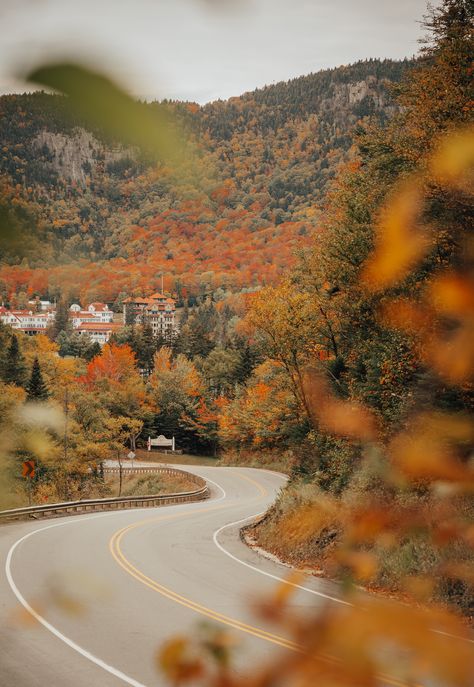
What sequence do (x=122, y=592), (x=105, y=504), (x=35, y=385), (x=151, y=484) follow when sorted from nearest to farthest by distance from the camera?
(x=35, y=385)
(x=122, y=592)
(x=105, y=504)
(x=151, y=484)

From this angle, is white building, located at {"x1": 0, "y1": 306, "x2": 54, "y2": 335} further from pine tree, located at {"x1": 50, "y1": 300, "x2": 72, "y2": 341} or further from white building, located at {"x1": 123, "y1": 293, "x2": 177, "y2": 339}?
white building, located at {"x1": 123, "y1": 293, "x2": 177, "y2": 339}

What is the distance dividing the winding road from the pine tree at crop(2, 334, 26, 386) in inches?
26.1

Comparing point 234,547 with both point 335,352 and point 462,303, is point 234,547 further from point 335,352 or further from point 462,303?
point 462,303

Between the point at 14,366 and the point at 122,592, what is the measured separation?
9.12 metres

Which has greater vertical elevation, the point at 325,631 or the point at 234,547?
the point at 325,631

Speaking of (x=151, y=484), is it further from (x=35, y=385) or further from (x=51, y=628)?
(x=35, y=385)

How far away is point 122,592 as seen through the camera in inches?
404

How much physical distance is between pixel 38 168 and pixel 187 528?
2222 cm

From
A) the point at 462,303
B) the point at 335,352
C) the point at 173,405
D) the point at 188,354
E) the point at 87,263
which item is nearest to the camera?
the point at 462,303

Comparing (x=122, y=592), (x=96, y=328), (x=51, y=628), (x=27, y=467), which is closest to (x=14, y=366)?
(x=96, y=328)

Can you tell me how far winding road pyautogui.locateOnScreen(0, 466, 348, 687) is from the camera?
139 centimetres

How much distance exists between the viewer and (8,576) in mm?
12578

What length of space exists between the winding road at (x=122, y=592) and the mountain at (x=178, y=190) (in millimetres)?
768

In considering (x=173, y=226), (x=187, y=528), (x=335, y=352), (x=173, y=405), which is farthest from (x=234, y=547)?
(x=173, y=405)
